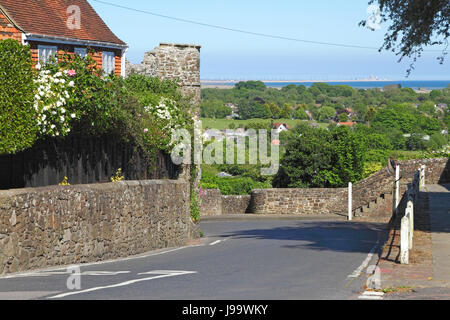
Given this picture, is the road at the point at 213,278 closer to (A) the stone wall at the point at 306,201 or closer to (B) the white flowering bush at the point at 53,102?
(B) the white flowering bush at the point at 53,102

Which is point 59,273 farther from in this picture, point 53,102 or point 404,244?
point 404,244

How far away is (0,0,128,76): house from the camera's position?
83.7 feet

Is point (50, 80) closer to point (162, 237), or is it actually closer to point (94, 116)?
point (94, 116)

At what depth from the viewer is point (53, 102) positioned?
45.8ft

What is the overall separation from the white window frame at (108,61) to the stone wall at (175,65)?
2.21 meters

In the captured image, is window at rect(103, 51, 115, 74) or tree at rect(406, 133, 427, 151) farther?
tree at rect(406, 133, 427, 151)

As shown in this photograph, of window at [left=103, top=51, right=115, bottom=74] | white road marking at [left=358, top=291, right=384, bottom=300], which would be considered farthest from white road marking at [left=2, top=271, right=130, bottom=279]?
window at [left=103, top=51, right=115, bottom=74]

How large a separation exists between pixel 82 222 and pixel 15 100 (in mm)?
3015

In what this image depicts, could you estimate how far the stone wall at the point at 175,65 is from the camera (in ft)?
91.8

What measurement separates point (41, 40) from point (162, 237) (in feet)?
34.6

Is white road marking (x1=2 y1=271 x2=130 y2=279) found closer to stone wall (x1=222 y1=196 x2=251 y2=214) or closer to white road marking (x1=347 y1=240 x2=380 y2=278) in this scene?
white road marking (x1=347 y1=240 x2=380 y2=278)

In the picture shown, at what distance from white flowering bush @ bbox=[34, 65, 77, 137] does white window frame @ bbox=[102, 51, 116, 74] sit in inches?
638
